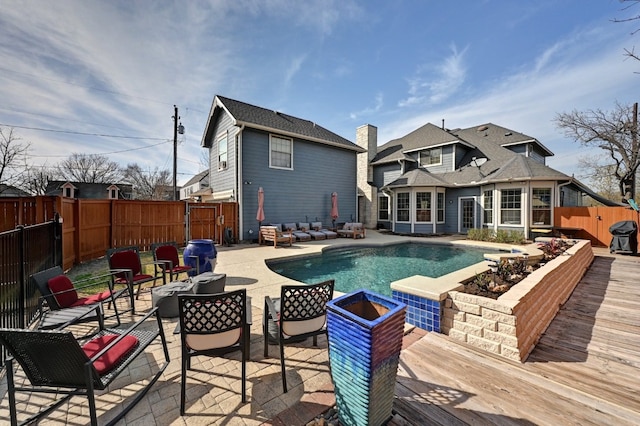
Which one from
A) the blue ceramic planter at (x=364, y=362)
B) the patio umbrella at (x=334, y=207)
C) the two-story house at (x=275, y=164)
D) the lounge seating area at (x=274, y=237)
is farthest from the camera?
the patio umbrella at (x=334, y=207)

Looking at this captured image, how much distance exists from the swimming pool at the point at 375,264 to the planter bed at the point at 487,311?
2622 millimetres

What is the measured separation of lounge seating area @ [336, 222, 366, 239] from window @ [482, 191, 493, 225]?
665 centimetres

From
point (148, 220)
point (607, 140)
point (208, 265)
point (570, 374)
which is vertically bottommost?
point (570, 374)

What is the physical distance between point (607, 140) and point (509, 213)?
9413 millimetres

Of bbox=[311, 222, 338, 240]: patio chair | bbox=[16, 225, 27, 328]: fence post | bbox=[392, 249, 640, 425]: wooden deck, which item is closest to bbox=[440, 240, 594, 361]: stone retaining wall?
bbox=[392, 249, 640, 425]: wooden deck

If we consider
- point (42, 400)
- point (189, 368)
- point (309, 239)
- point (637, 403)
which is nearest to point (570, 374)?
point (637, 403)

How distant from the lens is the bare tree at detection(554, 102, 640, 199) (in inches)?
567

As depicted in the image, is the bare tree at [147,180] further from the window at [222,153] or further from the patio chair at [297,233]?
the patio chair at [297,233]

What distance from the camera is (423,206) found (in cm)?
1518

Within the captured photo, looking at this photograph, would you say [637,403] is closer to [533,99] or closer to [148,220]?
[148,220]

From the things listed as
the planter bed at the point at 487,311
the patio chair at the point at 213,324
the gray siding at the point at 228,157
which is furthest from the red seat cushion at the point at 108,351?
the gray siding at the point at 228,157

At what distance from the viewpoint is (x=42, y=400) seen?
2.10m

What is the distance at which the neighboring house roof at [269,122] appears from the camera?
11.7 m

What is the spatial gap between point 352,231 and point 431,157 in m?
8.55
